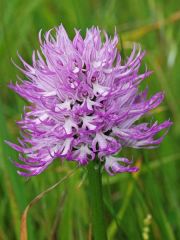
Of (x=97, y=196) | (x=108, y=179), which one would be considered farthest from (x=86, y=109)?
(x=108, y=179)

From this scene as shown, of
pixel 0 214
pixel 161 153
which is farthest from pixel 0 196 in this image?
pixel 161 153

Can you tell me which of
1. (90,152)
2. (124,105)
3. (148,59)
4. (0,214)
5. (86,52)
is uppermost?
(148,59)

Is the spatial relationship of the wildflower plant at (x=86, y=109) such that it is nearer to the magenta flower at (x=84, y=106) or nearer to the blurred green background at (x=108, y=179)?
the magenta flower at (x=84, y=106)

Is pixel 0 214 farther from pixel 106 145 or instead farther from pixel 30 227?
pixel 106 145

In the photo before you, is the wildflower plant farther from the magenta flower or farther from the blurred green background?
the blurred green background

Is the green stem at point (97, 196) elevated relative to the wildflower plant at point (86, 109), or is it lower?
lower

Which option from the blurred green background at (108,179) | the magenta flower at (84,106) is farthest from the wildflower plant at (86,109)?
the blurred green background at (108,179)

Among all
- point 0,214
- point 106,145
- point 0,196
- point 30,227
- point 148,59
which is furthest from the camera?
point 148,59
